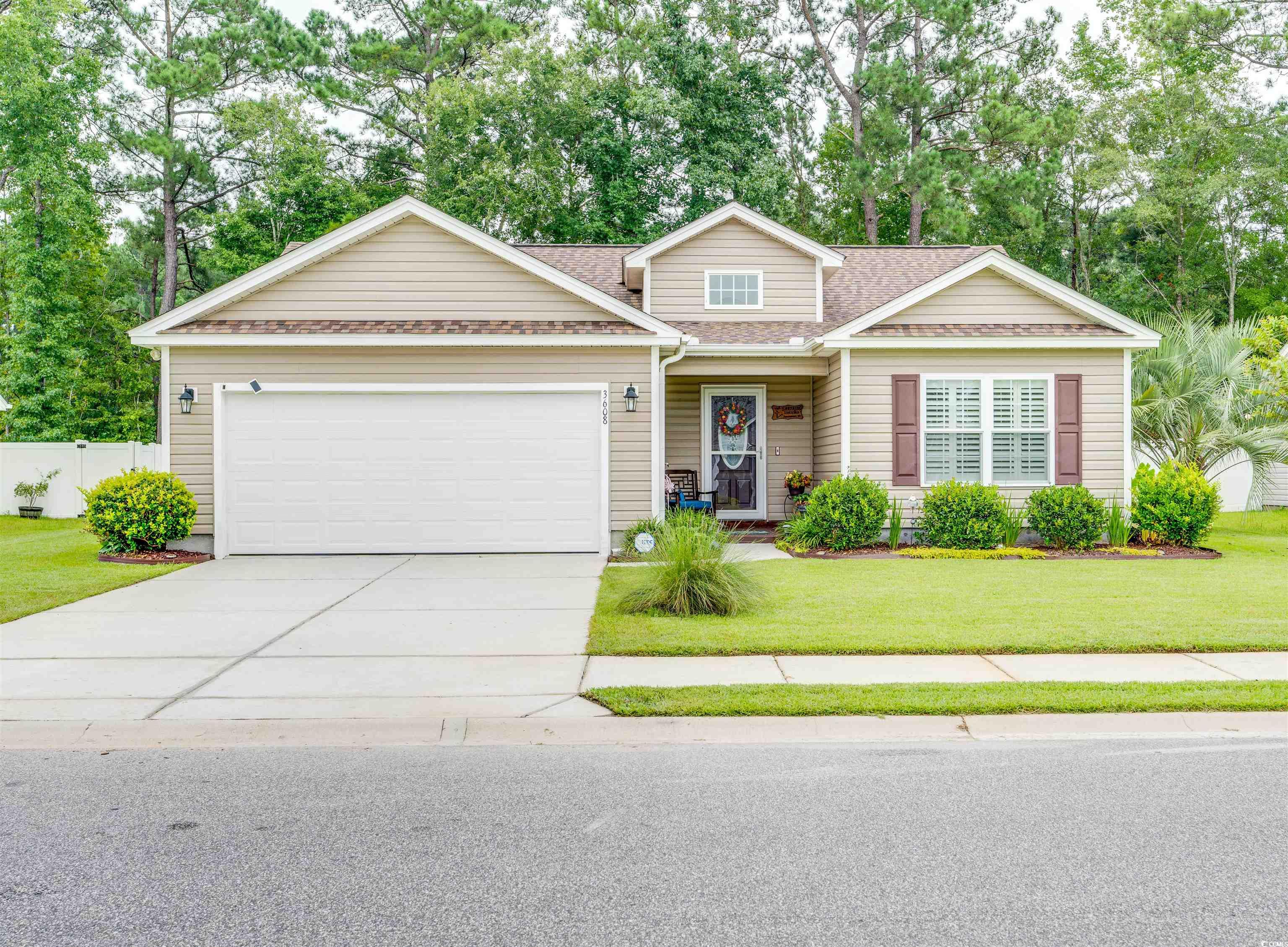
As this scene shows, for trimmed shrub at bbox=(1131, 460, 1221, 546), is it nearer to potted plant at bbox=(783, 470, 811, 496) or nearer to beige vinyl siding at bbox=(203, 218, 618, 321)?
potted plant at bbox=(783, 470, 811, 496)

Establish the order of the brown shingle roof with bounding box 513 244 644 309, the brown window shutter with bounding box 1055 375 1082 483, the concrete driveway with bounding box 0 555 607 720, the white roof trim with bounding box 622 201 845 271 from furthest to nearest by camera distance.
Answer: the brown shingle roof with bounding box 513 244 644 309 → the white roof trim with bounding box 622 201 845 271 → the brown window shutter with bounding box 1055 375 1082 483 → the concrete driveway with bounding box 0 555 607 720

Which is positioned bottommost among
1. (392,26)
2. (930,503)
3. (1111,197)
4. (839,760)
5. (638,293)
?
(839,760)

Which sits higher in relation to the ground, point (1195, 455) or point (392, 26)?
point (392, 26)

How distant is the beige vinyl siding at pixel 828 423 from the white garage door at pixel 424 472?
368 centimetres

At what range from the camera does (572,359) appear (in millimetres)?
12961

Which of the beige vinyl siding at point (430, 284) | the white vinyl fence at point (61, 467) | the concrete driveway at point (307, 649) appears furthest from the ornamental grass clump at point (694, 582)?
the white vinyl fence at point (61, 467)

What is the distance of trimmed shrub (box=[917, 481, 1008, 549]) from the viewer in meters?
13.0

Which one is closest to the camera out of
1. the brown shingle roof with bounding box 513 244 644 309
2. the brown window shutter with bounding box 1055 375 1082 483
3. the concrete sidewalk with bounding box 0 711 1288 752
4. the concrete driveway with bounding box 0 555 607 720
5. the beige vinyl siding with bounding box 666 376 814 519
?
the concrete sidewalk with bounding box 0 711 1288 752

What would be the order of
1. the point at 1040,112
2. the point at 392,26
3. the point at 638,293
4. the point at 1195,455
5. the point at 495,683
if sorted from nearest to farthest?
the point at 495,683, the point at 1195,455, the point at 638,293, the point at 1040,112, the point at 392,26

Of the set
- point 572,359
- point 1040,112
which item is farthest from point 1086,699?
point 1040,112

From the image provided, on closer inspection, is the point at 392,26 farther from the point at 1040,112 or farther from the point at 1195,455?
the point at 1195,455

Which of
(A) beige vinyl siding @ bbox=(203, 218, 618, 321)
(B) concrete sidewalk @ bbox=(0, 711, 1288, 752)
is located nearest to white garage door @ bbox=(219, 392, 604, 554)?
(A) beige vinyl siding @ bbox=(203, 218, 618, 321)

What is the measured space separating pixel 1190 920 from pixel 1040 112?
3099 centimetres

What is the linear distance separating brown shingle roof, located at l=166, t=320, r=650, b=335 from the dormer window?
10.6 ft
